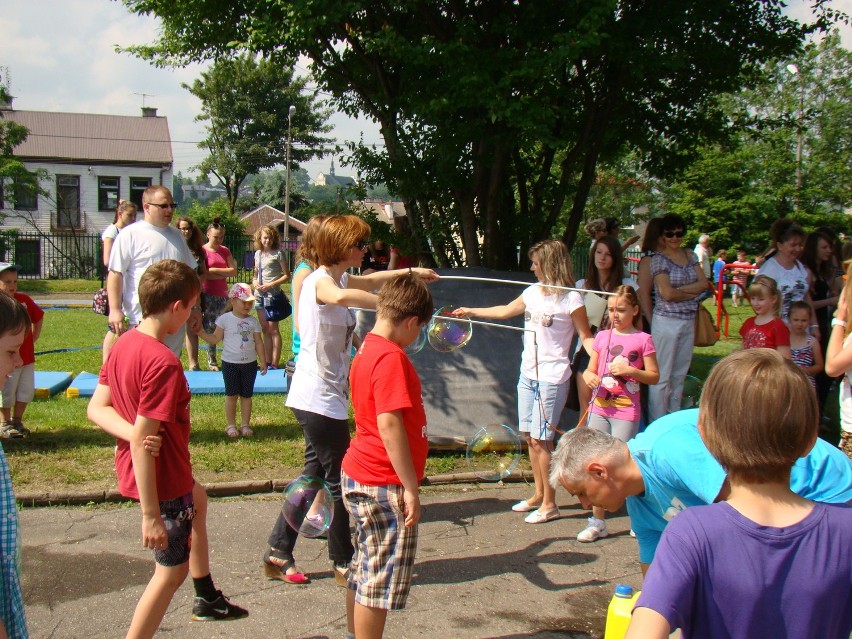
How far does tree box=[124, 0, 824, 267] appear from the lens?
697cm

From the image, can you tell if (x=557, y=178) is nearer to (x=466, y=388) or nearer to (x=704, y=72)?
(x=704, y=72)

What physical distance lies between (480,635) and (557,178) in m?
6.09

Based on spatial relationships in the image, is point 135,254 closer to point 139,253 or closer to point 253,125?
point 139,253

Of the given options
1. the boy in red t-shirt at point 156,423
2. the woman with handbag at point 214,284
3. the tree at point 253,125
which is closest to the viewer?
the boy in red t-shirt at point 156,423

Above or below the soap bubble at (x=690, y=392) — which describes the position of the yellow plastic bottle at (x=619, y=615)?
below

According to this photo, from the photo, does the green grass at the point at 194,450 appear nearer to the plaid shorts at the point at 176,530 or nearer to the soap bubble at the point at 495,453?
the soap bubble at the point at 495,453

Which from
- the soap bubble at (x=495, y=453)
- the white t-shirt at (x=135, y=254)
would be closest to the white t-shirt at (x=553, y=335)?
the soap bubble at (x=495, y=453)

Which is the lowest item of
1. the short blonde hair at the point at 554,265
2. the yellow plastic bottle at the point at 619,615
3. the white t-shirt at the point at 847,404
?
the yellow plastic bottle at the point at 619,615

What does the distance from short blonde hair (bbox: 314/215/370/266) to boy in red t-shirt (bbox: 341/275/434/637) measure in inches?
29.0

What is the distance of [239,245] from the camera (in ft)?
115

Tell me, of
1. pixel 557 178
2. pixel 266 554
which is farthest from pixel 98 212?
pixel 266 554

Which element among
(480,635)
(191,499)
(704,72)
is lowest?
(480,635)

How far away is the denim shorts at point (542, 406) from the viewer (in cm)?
566

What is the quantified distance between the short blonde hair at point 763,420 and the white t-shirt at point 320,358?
263cm
